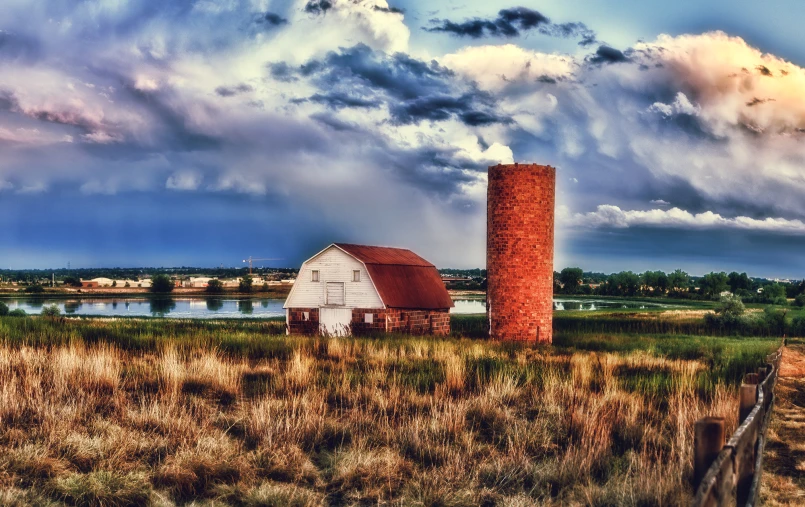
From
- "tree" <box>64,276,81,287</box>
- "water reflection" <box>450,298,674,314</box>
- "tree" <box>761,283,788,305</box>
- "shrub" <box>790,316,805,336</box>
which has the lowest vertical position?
"water reflection" <box>450,298,674,314</box>

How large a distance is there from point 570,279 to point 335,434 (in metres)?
145

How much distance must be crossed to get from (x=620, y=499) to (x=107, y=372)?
845 cm

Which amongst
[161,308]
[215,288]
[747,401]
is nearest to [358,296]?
[747,401]

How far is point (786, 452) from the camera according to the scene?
29.9 feet

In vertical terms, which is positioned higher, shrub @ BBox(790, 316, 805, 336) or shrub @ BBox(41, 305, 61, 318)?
shrub @ BBox(41, 305, 61, 318)

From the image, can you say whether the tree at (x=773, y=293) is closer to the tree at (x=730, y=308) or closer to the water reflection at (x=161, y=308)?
the tree at (x=730, y=308)

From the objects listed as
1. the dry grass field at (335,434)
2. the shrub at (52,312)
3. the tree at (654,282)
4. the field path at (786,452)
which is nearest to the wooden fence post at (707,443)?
the dry grass field at (335,434)

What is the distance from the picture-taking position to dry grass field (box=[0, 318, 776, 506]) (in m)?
6.81

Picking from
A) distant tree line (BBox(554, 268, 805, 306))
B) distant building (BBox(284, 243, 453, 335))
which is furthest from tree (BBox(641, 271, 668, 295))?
distant building (BBox(284, 243, 453, 335))

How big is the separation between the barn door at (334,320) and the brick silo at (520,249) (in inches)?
342

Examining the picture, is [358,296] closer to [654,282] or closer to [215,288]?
[654,282]

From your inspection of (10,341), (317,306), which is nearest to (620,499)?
(10,341)

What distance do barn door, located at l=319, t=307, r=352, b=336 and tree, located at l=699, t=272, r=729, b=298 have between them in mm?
97486

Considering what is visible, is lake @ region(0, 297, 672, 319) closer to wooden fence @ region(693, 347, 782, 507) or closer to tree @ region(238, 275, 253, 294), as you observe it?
tree @ region(238, 275, 253, 294)
